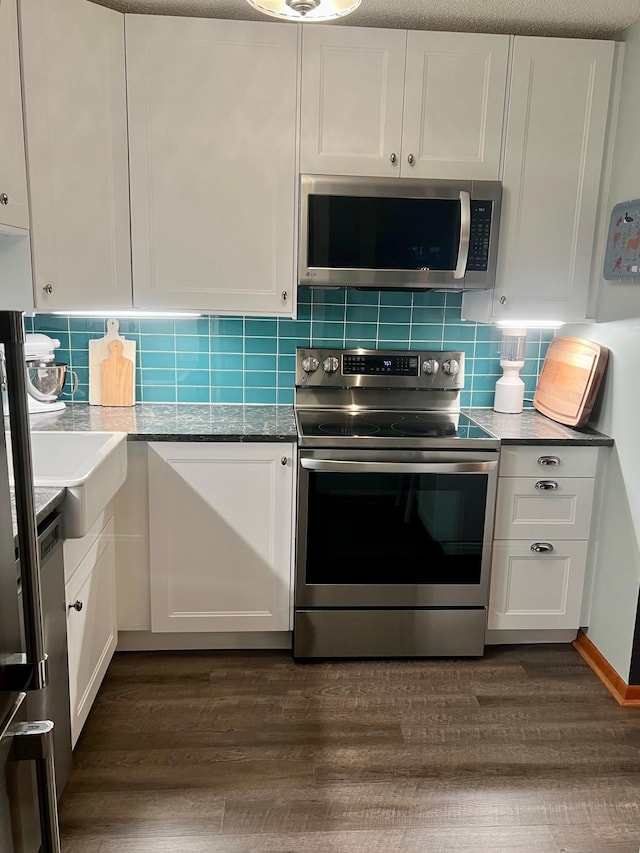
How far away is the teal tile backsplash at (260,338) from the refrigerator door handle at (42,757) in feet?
6.45

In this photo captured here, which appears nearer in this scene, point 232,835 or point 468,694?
point 232,835

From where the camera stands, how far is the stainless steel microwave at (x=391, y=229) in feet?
7.93

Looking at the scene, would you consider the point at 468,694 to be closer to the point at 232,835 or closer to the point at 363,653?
the point at 363,653

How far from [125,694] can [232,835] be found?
748 mm

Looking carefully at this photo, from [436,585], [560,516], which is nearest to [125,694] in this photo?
[436,585]

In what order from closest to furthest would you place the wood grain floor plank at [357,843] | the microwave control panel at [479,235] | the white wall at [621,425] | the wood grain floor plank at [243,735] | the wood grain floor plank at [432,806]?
1. the wood grain floor plank at [357,843]
2. the wood grain floor plank at [432,806]
3. the wood grain floor plank at [243,735]
4. the white wall at [621,425]
5. the microwave control panel at [479,235]

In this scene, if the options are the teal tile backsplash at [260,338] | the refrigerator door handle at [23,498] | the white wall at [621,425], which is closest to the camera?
the refrigerator door handle at [23,498]

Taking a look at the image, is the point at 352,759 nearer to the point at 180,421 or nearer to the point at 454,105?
the point at 180,421

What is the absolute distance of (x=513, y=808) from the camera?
1904 mm

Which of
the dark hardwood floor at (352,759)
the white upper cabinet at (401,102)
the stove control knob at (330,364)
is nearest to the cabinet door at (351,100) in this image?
the white upper cabinet at (401,102)

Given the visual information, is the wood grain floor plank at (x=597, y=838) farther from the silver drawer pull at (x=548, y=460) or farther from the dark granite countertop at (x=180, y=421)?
the dark granite countertop at (x=180, y=421)

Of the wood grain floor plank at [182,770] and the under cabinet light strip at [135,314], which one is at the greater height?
the under cabinet light strip at [135,314]

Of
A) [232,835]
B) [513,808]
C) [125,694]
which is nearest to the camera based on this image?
[232,835]

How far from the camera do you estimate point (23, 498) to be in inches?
39.1
